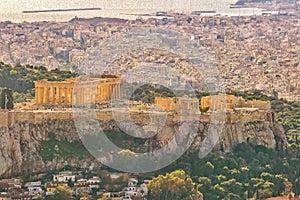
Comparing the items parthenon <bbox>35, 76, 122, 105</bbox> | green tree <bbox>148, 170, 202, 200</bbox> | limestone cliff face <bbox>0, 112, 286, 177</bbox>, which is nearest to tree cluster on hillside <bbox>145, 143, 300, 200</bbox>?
green tree <bbox>148, 170, 202, 200</bbox>

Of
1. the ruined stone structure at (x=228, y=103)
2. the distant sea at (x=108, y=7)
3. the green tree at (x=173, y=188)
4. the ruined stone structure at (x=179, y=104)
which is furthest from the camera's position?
the distant sea at (x=108, y=7)

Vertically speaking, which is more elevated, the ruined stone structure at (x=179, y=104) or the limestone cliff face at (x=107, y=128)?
the ruined stone structure at (x=179, y=104)

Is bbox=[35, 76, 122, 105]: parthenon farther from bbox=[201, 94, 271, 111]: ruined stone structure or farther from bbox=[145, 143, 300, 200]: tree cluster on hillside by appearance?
bbox=[145, 143, 300, 200]: tree cluster on hillside

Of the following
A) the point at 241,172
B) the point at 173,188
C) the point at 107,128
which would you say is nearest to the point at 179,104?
the point at 107,128

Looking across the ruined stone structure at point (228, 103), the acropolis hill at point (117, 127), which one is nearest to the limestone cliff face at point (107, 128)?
the acropolis hill at point (117, 127)

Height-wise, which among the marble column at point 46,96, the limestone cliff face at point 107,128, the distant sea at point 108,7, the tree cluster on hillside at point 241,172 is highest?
the marble column at point 46,96

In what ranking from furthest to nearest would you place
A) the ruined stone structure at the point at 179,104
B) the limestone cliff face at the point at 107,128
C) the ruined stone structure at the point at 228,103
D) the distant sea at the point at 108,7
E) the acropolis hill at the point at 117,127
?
the distant sea at the point at 108,7
the ruined stone structure at the point at 228,103
the ruined stone structure at the point at 179,104
the acropolis hill at the point at 117,127
the limestone cliff face at the point at 107,128

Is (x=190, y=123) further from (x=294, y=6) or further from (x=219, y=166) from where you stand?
(x=294, y=6)

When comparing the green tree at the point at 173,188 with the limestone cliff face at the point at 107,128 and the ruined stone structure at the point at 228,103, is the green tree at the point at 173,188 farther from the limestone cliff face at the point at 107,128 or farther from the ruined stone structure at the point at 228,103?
the ruined stone structure at the point at 228,103
